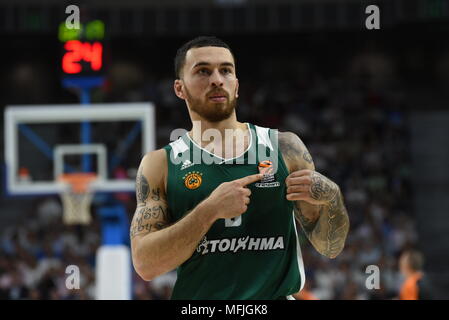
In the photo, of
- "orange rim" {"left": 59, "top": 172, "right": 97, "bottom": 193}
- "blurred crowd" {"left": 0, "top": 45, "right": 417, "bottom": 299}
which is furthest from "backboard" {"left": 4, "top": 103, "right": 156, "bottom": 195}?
"blurred crowd" {"left": 0, "top": 45, "right": 417, "bottom": 299}

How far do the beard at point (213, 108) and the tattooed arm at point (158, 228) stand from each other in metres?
0.28

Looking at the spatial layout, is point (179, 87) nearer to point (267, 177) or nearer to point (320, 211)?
point (267, 177)

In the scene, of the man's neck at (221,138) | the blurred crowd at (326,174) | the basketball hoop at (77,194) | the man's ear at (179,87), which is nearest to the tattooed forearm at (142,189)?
the man's neck at (221,138)

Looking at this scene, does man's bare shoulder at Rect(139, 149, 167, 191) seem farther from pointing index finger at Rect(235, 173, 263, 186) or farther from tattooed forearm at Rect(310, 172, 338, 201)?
tattooed forearm at Rect(310, 172, 338, 201)

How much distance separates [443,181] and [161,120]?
671 centimetres

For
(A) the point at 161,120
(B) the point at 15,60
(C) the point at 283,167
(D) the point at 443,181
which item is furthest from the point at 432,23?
(C) the point at 283,167

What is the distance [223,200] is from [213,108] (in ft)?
1.78

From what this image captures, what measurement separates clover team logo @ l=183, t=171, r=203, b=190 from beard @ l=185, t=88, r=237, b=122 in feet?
0.90

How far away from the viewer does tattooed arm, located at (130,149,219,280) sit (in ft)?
10.2

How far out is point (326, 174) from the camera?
1564 cm

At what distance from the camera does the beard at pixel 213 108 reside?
3408 millimetres
